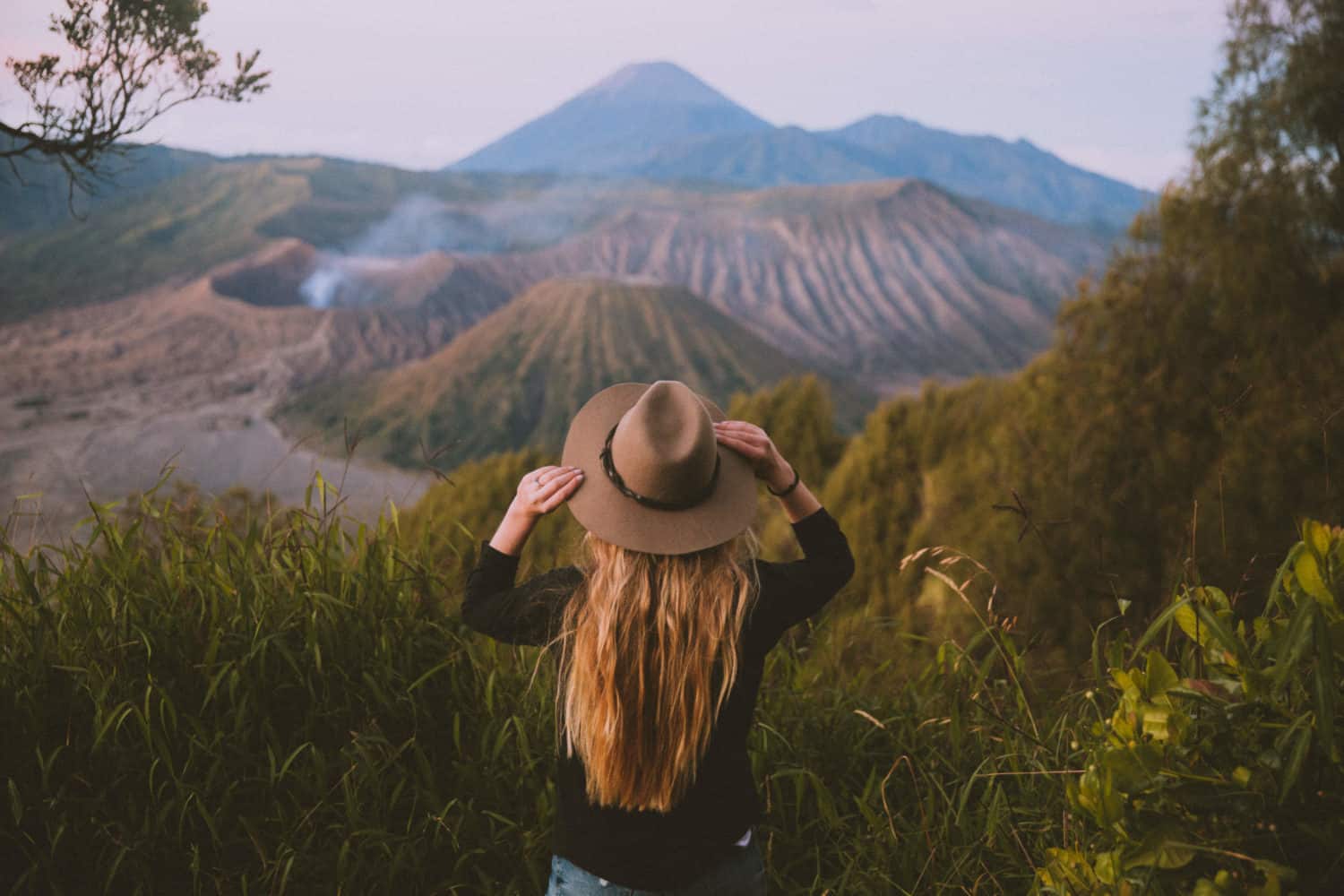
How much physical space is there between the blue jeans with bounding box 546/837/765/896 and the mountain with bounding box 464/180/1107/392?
66.9 meters

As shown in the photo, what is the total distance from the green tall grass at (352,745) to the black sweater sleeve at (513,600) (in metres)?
0.47

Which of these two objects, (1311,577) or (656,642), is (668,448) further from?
(1311,577)

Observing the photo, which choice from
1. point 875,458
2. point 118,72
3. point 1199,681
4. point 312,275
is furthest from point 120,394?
point 1199,681

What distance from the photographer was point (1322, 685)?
2.74 ft

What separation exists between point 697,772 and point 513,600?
0.36m

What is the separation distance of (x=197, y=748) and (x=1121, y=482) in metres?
5.59

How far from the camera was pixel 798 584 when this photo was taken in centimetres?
132

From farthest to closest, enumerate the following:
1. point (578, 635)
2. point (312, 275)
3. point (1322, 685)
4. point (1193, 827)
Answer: point (312, 275) < point (578, 635) < point (1193, 827) < point (1322, 685)

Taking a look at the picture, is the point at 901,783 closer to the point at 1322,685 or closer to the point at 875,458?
the point at 1322,685

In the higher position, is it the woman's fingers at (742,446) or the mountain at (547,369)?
the woman's fingers at (742,446)

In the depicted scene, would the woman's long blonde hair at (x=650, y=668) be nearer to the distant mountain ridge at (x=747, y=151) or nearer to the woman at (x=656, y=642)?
the woman at (x=656, y=642)

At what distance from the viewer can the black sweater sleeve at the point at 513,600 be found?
4.23ft

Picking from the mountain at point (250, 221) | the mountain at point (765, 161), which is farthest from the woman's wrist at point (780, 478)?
the mountain at point (765, 161)

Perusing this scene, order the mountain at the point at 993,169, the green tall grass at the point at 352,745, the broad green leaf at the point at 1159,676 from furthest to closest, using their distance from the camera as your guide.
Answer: the mountain at the point at 993,169, the green tall grass at the point at 352,745, the broad green leaf at the point at 1159,676
